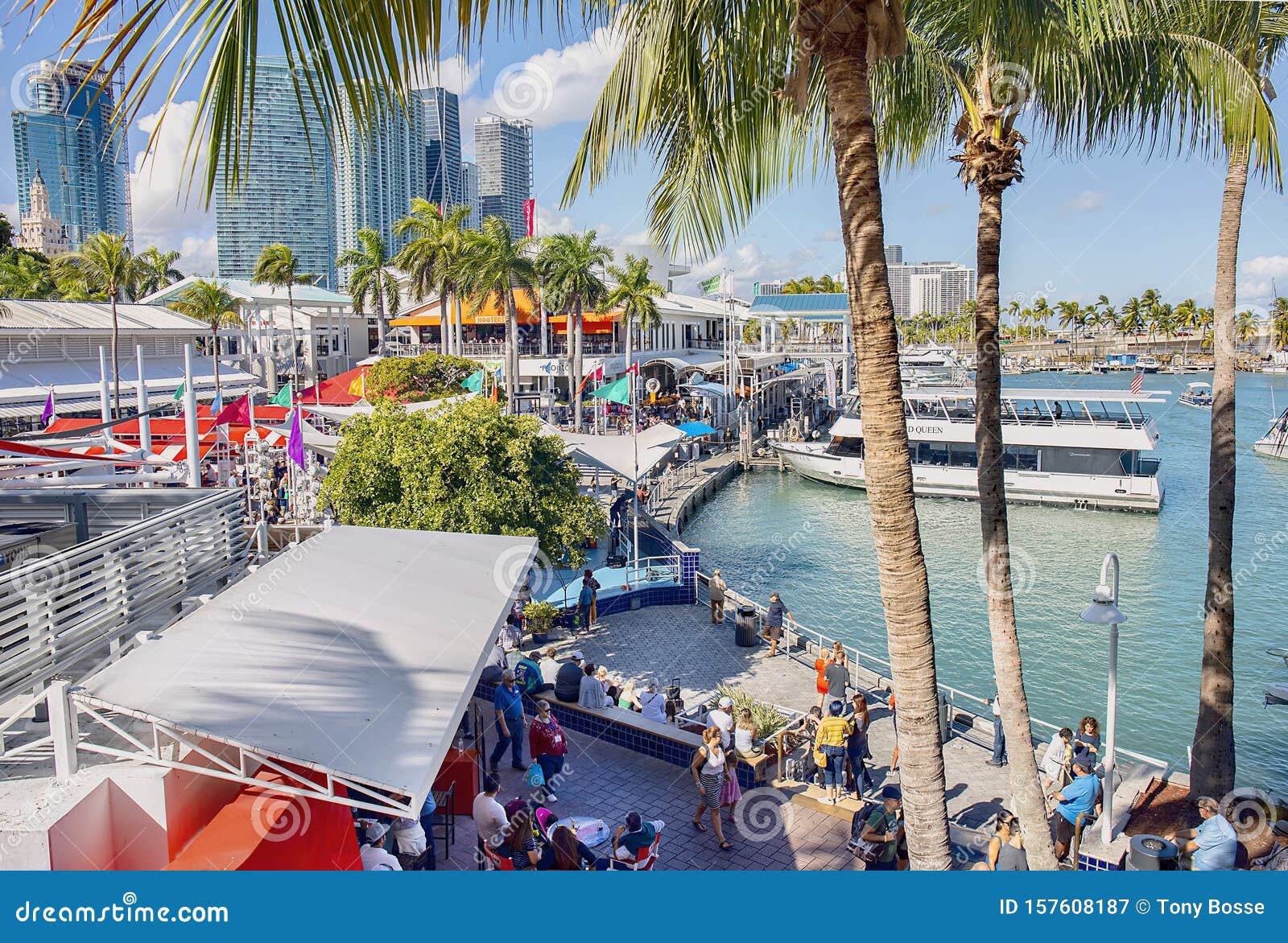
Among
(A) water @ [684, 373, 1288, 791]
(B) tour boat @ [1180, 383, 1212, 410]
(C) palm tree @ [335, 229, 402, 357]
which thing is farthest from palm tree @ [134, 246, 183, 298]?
(B) tour boat @ [1180, 383, 1212, 410]

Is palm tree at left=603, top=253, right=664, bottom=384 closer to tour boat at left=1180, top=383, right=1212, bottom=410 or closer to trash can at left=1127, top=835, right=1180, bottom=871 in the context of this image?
trash can at left=1127, top=835, right=1180, bottom=871

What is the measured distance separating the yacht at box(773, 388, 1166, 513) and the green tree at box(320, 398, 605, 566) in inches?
863

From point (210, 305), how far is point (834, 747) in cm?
4123

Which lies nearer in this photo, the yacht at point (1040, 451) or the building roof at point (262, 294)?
the yacht at point (1040, 451)

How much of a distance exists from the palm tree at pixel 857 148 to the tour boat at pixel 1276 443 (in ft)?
173

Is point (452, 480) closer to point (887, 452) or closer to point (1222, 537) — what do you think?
point (1222, 537)

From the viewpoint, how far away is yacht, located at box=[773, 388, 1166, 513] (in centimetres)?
3475

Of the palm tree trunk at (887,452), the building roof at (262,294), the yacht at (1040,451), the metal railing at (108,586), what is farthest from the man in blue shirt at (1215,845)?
the building roof at (262,294)

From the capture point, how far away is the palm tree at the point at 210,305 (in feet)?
140

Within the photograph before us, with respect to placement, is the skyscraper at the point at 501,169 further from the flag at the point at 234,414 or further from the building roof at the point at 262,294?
the flag at the point at 234,414

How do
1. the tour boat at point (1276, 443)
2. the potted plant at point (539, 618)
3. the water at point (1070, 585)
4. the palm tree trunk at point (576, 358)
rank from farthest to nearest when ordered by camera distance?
the tour boat at point (1276, 443)
the palm tree trunk at point (576, 358)
the water at point (1070, 585)
the potted plant at point (539, 618)

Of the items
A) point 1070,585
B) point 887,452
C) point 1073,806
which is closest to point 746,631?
point 1073,806

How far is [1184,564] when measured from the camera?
26844 millimetres

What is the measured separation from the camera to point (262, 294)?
5306cm
